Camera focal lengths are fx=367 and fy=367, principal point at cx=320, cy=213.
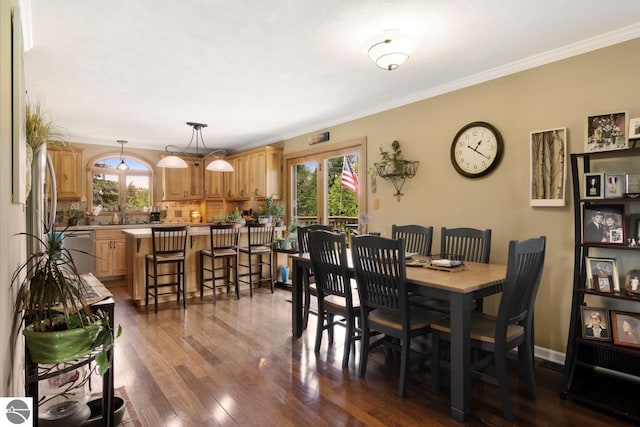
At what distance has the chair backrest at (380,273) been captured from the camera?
2.42 m

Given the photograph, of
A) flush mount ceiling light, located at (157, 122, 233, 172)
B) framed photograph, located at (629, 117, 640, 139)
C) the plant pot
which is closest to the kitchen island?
flush mount ceiling light, located at (157, 122, 233, 172)

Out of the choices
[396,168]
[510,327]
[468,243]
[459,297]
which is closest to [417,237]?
[468,243]

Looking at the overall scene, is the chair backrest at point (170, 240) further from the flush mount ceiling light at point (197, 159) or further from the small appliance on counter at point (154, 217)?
the small appliance on counter at point (154, 217)

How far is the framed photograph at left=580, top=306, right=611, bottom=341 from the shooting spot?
2.41 m

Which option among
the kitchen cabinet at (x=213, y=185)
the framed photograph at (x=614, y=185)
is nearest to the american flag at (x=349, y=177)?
the framed photograph at (x=614, y=185)

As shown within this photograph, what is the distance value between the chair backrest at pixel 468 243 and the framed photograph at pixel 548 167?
19.7 inches

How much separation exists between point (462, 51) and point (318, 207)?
323 centimetres

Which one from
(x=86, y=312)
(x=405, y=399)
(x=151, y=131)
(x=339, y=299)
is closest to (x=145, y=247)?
(x=151, y=131)

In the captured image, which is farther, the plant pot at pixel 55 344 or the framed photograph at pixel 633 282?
the framed photograph at pixel 633 282

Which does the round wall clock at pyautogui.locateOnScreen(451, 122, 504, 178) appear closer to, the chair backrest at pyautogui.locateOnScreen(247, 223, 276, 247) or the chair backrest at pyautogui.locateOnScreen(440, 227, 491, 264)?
the chair backrest at pyautogui.locateOnScreen(440, 227, 491, 264)

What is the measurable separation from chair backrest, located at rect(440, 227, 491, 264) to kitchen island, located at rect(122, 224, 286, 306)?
3001mm

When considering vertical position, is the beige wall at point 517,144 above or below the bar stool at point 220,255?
above

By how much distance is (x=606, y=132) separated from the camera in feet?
8.23

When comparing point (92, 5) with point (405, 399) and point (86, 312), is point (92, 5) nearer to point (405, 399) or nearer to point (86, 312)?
point (86, 312)
